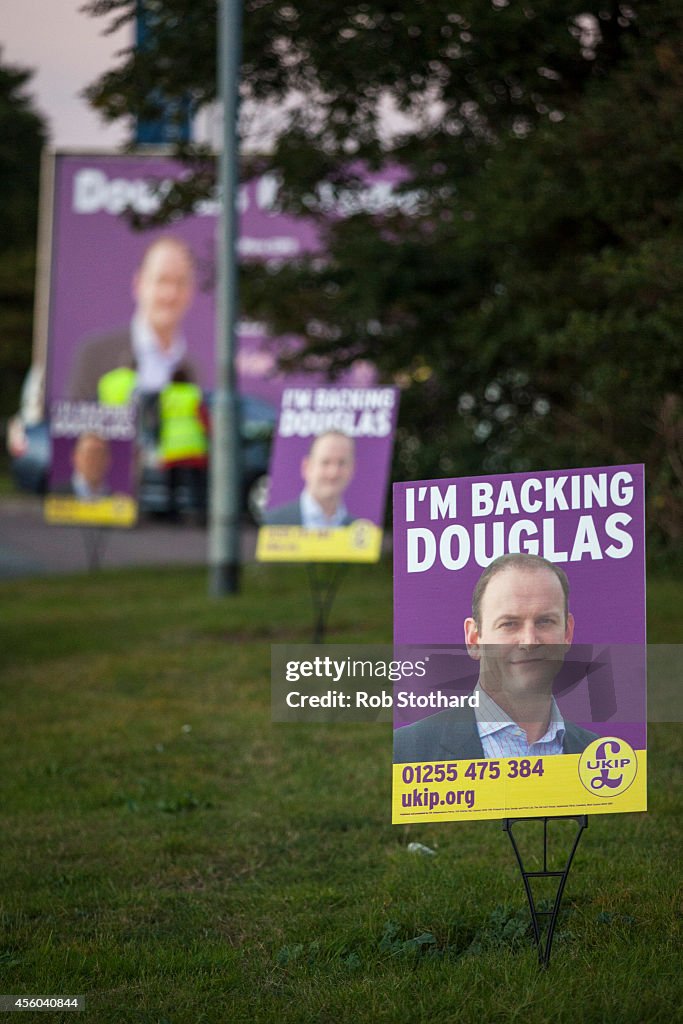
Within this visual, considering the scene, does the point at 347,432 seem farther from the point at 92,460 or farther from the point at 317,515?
the point at 92,460

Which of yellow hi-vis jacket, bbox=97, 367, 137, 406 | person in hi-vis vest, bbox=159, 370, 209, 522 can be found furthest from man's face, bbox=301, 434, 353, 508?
yellow hi-vis jacket, bbox=97, 367, 137, 406

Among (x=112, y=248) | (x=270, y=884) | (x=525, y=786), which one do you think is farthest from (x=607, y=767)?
(x=112, y=248)

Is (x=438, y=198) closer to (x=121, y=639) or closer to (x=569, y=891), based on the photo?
(x=121, y=639)

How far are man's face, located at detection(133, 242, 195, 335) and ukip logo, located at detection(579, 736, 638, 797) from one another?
70.3 feet

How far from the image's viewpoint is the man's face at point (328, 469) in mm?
9414

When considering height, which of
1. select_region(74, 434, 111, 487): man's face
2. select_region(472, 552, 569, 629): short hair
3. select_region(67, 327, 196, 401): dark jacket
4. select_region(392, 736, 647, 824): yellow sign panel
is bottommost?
select_region(392, 736, 647, 824): yellow sign panel

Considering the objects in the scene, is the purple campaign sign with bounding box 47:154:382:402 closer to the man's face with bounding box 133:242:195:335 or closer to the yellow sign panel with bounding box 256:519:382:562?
the man's face with bounding box 133:242:195:335

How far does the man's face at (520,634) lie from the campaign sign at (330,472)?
5.51 meters

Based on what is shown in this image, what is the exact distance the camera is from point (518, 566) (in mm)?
3836

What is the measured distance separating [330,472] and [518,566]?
5632 millimetres

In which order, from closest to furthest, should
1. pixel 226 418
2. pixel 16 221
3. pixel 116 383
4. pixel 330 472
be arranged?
pixel 330 472, pixel 226 418, pixel 116 383, pixel 16 221

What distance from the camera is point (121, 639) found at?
399 inches

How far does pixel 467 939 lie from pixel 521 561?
1.17 metres

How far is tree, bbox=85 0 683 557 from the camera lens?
822 cm
